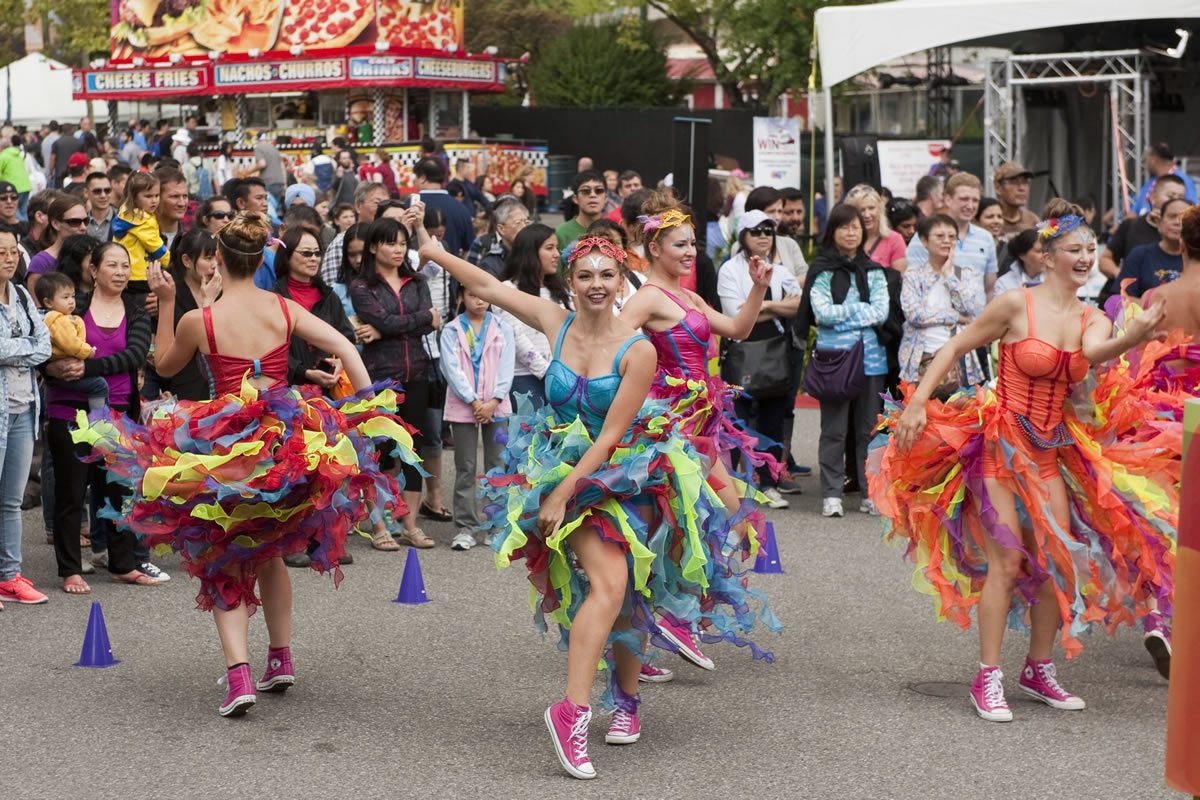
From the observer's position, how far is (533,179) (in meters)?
37.9

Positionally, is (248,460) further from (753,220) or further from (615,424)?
(753,220)

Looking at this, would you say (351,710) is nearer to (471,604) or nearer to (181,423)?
(181,423)

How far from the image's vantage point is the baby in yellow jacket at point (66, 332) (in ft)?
27.3

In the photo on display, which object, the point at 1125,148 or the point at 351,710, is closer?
the point at 351,710

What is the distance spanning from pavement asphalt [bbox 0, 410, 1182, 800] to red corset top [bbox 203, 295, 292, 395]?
129 cm

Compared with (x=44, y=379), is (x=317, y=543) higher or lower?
lower

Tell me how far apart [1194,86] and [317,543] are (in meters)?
20.8

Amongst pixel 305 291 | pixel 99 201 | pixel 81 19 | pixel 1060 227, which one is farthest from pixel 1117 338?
pixel 81 19

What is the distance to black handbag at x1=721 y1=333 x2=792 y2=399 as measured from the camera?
36.3 ft

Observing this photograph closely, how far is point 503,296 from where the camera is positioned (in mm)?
6188

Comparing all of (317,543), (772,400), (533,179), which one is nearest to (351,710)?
(317,543)

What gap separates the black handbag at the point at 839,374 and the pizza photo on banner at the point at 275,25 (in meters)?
30.8

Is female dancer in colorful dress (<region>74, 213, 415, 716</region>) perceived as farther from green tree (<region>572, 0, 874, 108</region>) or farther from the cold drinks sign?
green tree (<region>572, 0, 874, 108</region>)

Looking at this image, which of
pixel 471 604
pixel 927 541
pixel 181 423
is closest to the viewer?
pixel 181 423
